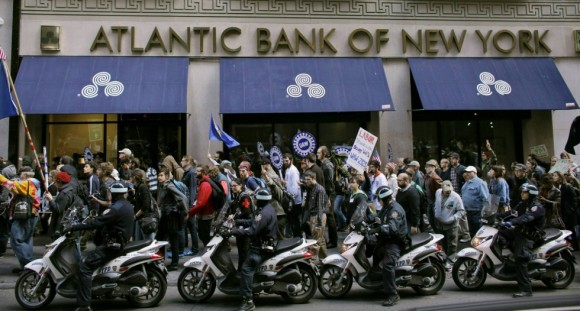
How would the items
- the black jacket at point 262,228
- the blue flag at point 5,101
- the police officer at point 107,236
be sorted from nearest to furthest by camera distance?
the police officer at point 107,236, the black jacket at point 262,228, the blue flag at point 5,101

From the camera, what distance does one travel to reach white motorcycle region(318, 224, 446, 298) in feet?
26.7

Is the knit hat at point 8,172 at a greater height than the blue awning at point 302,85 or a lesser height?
lesser

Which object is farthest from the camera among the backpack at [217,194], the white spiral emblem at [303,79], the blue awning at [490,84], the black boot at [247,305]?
the blue awning at [490,84]

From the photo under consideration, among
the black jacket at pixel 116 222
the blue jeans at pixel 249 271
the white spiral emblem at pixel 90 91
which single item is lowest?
the blue jeans at pixel 249 271

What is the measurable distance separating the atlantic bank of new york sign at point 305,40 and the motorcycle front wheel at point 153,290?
8.85 metres

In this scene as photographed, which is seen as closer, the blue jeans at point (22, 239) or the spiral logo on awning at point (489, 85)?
the blue jeans at point (22, 239)

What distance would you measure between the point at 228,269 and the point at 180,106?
23.6 ft

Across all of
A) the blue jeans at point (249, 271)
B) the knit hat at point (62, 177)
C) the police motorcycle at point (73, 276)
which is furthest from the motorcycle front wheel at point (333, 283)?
the knit hat at point (62, 177)

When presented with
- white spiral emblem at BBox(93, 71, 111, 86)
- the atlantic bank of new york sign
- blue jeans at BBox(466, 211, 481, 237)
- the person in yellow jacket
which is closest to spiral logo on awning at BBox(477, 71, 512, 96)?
the atlantic bank of new york sign

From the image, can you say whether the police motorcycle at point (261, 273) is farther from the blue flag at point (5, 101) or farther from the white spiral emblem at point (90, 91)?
the white spiral emblem at point (90, 91)

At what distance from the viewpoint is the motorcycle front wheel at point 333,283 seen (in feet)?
27.1

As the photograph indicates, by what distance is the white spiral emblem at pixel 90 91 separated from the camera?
1420cm

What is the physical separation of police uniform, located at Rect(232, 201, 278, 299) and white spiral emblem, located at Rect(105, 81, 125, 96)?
803cm

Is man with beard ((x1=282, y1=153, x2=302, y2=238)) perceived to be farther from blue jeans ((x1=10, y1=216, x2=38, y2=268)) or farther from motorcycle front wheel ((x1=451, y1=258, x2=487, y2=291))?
blue jeans ((x1=10, y1=216, x2=38, y2=268))
